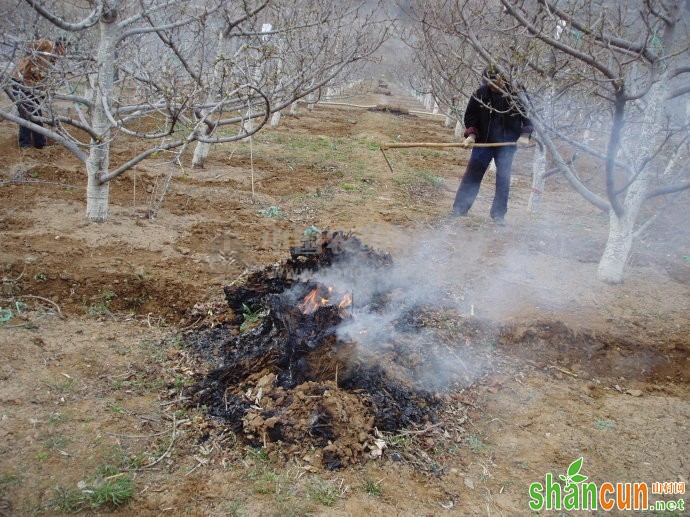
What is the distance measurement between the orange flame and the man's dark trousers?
3.30 meters

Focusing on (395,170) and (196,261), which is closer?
(196,261)

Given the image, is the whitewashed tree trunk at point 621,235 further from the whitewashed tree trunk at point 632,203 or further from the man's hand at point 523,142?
the man's hand at point 523,142

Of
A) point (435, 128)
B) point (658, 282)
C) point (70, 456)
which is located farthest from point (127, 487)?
point (435, 128)

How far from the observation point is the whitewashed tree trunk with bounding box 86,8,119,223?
4453 mm

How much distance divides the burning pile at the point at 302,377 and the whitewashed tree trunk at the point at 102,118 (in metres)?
2.08

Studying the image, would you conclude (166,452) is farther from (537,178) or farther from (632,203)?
(537,178)

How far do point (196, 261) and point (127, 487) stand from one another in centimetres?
271

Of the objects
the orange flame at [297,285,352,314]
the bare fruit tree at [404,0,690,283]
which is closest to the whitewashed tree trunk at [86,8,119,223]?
the orange flame at [297,285,352,314]

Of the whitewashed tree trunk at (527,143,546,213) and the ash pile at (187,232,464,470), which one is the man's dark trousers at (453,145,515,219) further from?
the ash pile at (187,232,464,470)

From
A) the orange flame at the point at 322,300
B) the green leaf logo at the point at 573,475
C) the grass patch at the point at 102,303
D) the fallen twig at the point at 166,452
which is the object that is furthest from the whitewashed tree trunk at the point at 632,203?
the grass patch at the point at 102,303

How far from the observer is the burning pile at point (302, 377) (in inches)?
109

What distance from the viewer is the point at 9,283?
394cm

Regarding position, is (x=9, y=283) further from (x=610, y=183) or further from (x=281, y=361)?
(x=610, y=183)

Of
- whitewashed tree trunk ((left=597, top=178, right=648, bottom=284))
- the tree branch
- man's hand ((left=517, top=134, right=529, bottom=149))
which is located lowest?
whitewashed tree trunk ((left=597, top=178, right=648, bottom=284))
